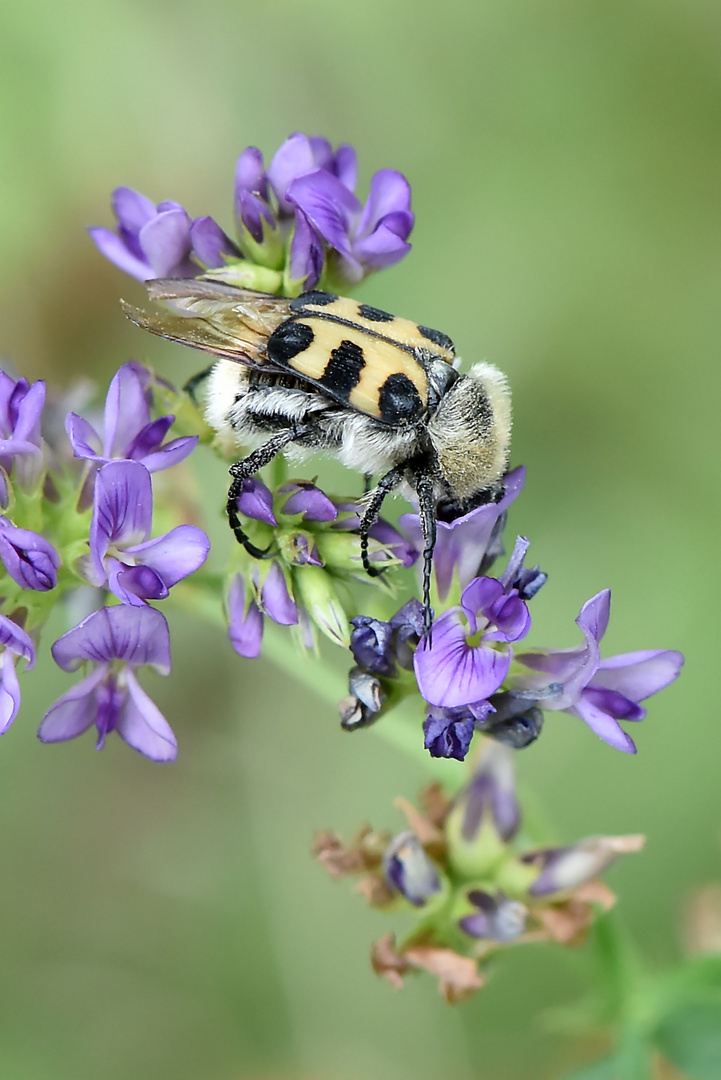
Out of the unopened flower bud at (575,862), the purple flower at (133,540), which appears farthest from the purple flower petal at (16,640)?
the unopened flower bud at (575,862)

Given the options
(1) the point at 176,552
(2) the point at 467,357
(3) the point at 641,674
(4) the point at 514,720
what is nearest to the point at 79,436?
(1) the point at 176,552

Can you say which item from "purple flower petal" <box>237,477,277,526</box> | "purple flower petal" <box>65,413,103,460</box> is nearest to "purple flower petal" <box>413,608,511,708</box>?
"purple flower petal" <box>237,477,277,526</box>

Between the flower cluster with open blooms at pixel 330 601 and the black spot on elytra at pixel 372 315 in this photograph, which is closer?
the flower cluster with open blooms at pixel 330 601

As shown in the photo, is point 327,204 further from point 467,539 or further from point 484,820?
point 484,820

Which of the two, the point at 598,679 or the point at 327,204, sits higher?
the point at 327,204

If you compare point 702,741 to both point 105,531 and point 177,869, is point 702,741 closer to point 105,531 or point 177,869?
A: point 177,869

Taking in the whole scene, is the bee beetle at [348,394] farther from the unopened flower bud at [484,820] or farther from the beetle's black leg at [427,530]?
the unopened flower bud at [484,820]

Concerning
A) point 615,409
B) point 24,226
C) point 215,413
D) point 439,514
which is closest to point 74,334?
point 24,226

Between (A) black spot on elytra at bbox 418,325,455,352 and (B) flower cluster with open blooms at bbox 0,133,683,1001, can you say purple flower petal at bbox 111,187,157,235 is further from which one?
(A) black spot on elytra at bbox 418,325,455,352
